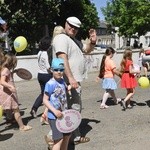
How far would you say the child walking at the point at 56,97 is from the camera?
4.77 meters

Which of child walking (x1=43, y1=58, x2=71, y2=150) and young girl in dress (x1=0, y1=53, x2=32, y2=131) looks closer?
child walking (x1=43, y1=58, x2=71, y2=150)

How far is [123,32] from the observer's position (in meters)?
55.2

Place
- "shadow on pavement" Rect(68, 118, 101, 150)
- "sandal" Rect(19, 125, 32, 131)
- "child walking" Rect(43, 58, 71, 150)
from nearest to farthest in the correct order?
1. "child walking" Rect(43, 58, 71, 150)
2. "shadow on pavement" Rect(68, 118, 101, 150)
3. "sandal" Rect(19, 125, 32, 131)

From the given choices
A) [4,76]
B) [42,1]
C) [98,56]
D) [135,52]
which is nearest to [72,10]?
[42,1]

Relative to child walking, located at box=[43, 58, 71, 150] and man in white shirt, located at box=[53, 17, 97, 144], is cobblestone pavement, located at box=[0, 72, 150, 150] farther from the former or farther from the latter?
child walking, located at box=[43, 58, 71, 150]

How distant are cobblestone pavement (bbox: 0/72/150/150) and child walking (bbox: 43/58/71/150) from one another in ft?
3.19

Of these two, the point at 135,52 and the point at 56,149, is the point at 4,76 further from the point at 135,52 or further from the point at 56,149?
the point at 135,52

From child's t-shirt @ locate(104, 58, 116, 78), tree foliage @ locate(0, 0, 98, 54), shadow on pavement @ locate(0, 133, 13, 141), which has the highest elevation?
tree foliage @ locate(0, 0, 98, 54)

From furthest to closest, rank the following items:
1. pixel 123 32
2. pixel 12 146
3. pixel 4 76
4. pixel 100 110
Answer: pixel 123 32 → pixel 100 110 → pixel 4 76 → pixel 12 146

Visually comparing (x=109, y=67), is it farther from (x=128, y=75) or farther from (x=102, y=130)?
(x=102, y=130)

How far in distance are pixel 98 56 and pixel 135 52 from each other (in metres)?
3.42

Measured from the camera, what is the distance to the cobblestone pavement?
5.97 m

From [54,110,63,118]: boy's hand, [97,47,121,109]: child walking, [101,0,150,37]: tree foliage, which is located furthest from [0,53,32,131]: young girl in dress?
[101,0,150,37]: tree foliage

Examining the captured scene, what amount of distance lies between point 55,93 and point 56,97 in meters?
0.06
